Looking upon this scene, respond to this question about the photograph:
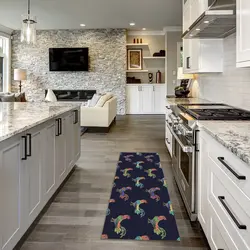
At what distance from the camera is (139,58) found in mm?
11609

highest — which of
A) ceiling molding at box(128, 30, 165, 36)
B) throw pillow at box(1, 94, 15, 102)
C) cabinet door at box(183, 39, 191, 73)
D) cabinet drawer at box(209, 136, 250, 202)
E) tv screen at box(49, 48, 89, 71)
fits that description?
ceiling molding at box(128, 30, 165, 36)

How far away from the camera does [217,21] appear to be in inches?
114

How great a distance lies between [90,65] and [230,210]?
33.1ft

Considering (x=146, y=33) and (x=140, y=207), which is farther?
(x=146, y=33)

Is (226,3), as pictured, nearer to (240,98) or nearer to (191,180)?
(240,98)

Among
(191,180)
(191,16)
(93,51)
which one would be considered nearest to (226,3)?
(191,16)

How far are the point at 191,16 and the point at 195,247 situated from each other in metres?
2.87

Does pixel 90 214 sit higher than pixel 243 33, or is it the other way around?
pixel 243 33

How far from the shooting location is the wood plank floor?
2342 mm

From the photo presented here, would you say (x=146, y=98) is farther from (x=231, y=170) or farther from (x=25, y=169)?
(x=231, y=170)

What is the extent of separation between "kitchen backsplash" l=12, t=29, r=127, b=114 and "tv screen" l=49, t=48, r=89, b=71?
0.18 meters

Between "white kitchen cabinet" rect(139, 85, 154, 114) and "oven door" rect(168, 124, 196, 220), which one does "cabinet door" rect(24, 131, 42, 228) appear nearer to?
"oven door" rect(168, 124, 196, 220)

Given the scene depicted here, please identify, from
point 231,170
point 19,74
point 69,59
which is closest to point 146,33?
point 69,59

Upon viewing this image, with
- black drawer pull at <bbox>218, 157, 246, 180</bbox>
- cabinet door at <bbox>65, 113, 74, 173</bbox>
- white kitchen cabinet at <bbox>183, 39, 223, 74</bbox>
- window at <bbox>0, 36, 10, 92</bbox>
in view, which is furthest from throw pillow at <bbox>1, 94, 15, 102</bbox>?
black drawer pull at <bbox>218, 157, 246, 180</bbox>
